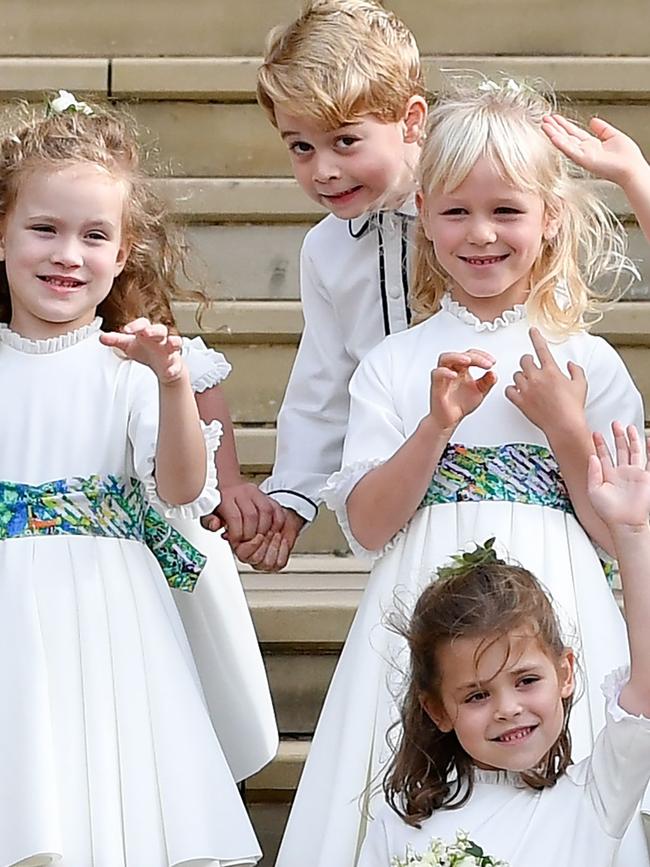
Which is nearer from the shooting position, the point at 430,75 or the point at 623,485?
the point at 623,485

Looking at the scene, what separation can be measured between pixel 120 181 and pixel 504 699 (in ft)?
3.41

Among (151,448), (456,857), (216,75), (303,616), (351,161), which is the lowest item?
(456,857)

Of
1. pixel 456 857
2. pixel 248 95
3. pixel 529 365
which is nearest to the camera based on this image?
pixel 456 857

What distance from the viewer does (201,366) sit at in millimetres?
2684

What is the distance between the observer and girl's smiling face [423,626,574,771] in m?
2.01

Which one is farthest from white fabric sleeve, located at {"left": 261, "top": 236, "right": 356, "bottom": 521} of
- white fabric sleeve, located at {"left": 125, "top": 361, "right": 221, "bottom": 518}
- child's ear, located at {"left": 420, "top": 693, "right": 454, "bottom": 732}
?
child's ear, located at {"left": 420, "top": 693, "right": 454, "bottom": 732}

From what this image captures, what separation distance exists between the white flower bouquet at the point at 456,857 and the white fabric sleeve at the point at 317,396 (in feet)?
3.50

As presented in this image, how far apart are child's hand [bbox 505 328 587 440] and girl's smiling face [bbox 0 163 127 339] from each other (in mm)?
643

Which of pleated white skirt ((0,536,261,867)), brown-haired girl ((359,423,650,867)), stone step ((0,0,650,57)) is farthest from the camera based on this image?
stone step ((0,0,650,57))

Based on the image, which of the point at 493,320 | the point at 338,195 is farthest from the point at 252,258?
the point at 493,320

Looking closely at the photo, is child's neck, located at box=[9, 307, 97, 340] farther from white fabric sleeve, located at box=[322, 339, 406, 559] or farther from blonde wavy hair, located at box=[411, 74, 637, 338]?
blonde wavy hair, located at box=[411, 74, 637, 338]

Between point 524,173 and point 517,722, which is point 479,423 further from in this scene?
point 517,722

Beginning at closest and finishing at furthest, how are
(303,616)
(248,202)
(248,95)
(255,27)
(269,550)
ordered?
(269,550) → (303,616) → (248,202) → (248,95) → (255,27)

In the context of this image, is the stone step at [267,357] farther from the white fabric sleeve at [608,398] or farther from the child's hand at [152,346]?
the child's hand at [152,346]
